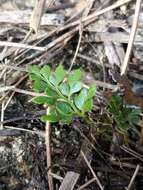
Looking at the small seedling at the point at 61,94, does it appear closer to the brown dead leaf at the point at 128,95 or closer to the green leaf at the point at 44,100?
the green leaf at the point at 44,100

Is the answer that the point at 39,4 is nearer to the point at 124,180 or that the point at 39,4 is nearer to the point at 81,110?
the point at 81,110

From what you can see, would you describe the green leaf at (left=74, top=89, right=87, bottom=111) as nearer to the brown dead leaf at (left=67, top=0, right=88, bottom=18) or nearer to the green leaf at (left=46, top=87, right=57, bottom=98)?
the green leaf at (left=46, top=87, right=57, bottom=98)

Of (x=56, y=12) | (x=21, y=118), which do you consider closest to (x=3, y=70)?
(x=21, y=118)

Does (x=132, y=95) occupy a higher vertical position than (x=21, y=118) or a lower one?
higher

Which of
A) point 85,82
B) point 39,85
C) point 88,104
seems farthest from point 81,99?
point 85,82

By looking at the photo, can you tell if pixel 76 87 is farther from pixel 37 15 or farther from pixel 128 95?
pixel 37 15

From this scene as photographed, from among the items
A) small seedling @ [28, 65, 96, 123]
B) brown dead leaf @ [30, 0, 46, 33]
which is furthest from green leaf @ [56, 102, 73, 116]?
brown dead leaf @ [30, 0, 46, 33]

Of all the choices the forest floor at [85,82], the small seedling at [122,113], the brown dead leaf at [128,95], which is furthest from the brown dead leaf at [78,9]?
the small seedling at [122,113]

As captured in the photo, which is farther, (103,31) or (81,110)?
(103,31)
